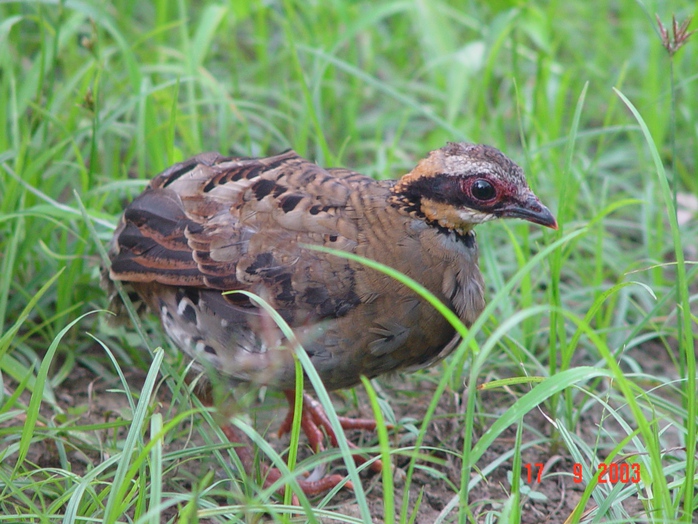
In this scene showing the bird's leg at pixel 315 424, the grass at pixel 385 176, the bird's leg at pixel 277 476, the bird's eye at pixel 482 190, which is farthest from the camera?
the bird's leg at pixel 315 424

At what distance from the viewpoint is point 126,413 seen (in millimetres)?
3596

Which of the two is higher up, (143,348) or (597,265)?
(597,265)

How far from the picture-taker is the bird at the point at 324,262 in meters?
3.28

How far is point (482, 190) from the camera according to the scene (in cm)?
329

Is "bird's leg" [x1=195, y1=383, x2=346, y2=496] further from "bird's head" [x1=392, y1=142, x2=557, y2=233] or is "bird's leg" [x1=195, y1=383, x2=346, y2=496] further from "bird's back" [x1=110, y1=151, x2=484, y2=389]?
"bird's head" [x1=392, y1=142, x2=557, y2=233]

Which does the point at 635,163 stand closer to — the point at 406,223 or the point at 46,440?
the point at 406,223

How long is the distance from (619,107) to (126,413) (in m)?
4.16

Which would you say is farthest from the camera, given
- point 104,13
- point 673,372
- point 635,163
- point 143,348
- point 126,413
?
point 635,163

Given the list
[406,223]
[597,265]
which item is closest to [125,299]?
[406,223]

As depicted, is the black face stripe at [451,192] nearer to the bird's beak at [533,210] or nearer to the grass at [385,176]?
the bird's beak at [533,210]

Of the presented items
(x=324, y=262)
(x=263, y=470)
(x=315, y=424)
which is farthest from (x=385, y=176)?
(x=263, y=470)

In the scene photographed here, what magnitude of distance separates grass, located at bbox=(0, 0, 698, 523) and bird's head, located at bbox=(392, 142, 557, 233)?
223 millimetres

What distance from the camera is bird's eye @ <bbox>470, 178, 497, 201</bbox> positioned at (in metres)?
3.27

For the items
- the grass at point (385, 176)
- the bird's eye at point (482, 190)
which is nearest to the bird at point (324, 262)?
the bird's eye at point (482, 190)
